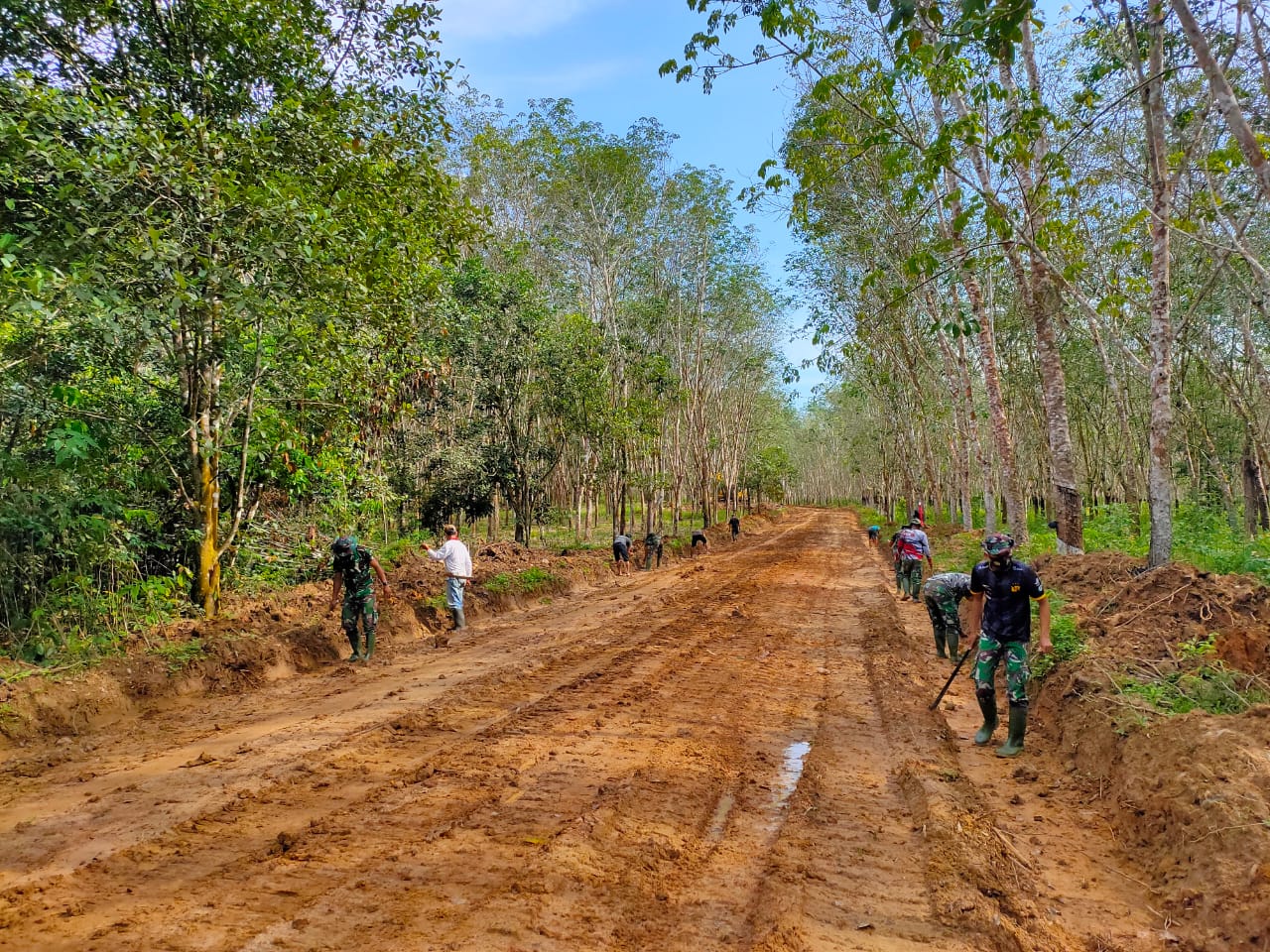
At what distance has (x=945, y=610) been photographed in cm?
948

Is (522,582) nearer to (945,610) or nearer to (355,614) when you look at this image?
(355,614)

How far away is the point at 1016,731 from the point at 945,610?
12.5 feet

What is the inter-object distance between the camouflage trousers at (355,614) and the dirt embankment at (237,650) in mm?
349

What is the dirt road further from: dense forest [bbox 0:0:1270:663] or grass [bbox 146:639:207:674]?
dense forest [bbox 0:0:1270:663]

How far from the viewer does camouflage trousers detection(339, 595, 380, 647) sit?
9.27 metres

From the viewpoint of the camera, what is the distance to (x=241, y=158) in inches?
305

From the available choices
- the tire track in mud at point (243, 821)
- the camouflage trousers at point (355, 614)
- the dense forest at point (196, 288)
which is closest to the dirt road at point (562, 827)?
the tire track in mud at point (243, 821)

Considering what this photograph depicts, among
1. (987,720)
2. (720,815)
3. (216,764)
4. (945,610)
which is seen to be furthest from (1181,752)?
(216,764)

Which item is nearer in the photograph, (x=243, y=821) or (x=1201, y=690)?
(x=243, y=821)

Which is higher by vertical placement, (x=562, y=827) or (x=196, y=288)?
(x=196, y=288)

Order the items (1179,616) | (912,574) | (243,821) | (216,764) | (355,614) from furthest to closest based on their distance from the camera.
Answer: (912,574) → (355,614) → (1179,616) → (216,764) → (243,821)

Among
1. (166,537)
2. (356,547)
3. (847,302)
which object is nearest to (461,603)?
(356,547)

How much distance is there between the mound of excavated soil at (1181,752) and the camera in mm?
3395

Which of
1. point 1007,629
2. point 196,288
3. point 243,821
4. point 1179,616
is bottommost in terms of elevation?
point 243,821
